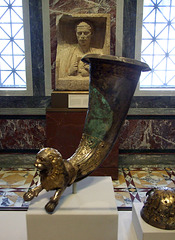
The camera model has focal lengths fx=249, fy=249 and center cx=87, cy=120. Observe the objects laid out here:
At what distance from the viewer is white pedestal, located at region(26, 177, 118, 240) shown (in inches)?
61.3

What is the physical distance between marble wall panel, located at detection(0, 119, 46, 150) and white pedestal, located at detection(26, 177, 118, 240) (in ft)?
9.63

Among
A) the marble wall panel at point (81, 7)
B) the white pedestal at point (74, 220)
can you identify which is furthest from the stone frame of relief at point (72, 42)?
the white pedestal at point (74, 220)

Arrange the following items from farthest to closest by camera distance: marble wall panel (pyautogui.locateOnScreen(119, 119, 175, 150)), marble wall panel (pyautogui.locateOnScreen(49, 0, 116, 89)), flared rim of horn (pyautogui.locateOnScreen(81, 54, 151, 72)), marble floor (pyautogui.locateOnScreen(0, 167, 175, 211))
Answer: marble wall panel (pyautogui.locateOnScreen(119, 119, 175, 150)) → marble wall panel (pyautogui.locateOnScreen(49, 0, 116, 89)) → marble floor (pyautogui.locateOnScreen(0, 167, 175, 211)) → flared rim of horn (pyautogui.locateOnScreen(81, 54, 151, 72))

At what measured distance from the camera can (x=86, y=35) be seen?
3.67m

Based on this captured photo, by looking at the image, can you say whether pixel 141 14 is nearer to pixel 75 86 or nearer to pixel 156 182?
pixel 75 86

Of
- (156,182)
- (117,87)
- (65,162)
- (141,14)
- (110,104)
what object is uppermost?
(141,14)

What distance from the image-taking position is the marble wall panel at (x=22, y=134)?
4.51 metres

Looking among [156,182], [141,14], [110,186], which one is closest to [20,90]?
[141,14]

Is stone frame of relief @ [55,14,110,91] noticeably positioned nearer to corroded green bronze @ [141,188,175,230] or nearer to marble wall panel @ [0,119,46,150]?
marble wall panel @ [0,119,46,150]

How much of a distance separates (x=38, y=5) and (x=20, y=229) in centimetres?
357

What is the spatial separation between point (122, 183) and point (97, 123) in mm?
2467

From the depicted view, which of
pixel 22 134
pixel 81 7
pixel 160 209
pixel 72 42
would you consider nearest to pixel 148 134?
pixel 72 42

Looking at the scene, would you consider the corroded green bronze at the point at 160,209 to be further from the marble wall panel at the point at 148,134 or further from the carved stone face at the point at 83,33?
the marble wall panel at the point at 148,134

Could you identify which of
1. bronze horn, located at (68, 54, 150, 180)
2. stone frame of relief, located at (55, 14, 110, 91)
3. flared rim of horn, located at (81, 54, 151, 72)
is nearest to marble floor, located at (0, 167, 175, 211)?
stone frame of relief, located at (55, 14, 110, 91)
